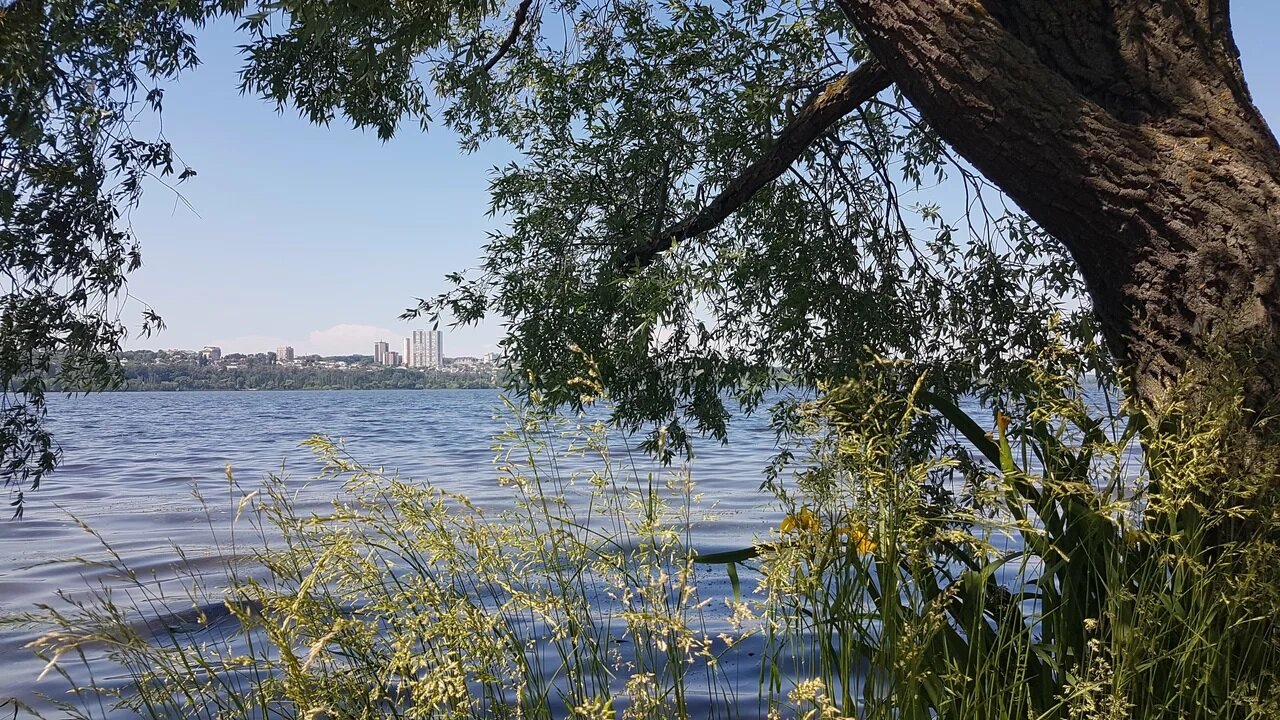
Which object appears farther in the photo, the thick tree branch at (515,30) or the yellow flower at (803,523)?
the thick tree branch at (515,30)

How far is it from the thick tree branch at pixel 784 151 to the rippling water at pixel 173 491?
1206mm

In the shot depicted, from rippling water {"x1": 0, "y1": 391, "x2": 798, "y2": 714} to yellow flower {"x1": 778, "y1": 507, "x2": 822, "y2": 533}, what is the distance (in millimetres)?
170

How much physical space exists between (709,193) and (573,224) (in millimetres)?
810

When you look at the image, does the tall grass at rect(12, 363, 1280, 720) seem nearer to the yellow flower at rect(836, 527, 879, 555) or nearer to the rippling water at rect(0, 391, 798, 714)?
the yellow flower at rect(836, 527, 879, 555)

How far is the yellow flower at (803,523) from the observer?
1974mm

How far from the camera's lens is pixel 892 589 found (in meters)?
1.88

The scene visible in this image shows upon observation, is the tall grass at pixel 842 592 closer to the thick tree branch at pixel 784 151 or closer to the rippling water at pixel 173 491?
the rippling water at pixel 173 491

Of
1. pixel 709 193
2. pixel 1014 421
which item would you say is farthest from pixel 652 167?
pixel 1014 421

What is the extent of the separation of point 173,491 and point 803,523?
1506 cm

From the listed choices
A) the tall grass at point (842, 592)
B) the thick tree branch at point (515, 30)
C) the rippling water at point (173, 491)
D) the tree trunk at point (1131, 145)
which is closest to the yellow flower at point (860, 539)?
the tall grass at point (842, 592)

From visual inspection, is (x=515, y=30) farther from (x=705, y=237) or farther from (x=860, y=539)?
(x=860, y=539)

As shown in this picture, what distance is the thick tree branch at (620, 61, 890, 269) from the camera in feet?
14.8

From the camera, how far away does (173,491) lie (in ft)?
48.4

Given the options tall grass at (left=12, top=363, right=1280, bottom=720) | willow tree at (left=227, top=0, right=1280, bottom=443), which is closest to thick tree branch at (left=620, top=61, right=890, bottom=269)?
willow tree at (left=227, top=0, right=1280, bottom=443)
